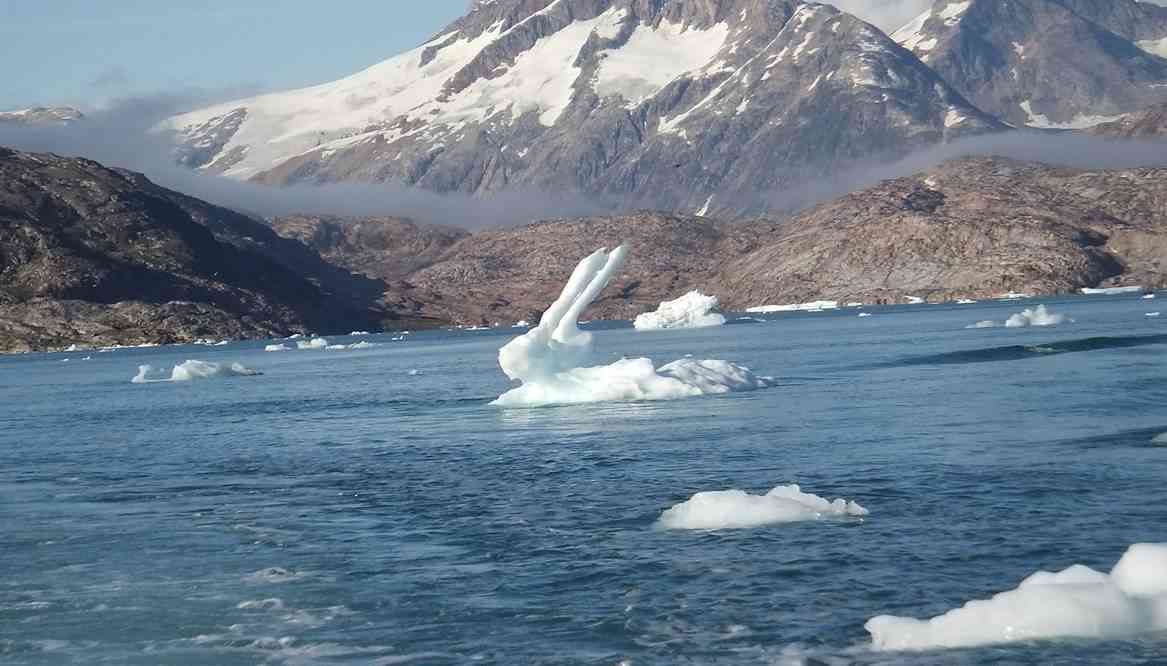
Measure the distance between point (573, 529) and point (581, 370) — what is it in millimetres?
43922

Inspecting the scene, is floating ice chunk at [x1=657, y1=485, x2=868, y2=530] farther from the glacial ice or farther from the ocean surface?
the glacial ice

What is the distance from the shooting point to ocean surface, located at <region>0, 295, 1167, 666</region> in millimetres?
26844

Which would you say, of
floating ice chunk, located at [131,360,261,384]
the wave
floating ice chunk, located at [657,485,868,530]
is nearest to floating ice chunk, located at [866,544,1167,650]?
floating ice chunk, located at [657,485,868,530]

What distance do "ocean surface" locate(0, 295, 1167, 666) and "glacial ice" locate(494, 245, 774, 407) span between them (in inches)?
108

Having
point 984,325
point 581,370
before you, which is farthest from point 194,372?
point 984,325

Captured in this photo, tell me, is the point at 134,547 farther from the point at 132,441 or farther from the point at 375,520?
the point at 132,441

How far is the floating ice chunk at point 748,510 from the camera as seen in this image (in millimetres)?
36094

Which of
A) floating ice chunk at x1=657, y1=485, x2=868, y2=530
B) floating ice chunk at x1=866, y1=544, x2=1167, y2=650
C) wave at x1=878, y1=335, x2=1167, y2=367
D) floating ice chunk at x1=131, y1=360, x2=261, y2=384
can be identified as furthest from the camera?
floating ice chunk at x1=131, y1=360, x2=261, y2=384

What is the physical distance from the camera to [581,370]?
8106 cm

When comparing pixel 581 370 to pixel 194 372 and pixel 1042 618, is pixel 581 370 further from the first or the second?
pixel 194 372

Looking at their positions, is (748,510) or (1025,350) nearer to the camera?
(748,510)

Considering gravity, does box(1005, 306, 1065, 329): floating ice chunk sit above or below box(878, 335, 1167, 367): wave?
below

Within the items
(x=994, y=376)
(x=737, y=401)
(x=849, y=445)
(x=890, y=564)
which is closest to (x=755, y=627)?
(x=890, y=564)

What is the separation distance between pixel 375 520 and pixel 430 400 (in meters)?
52.9
